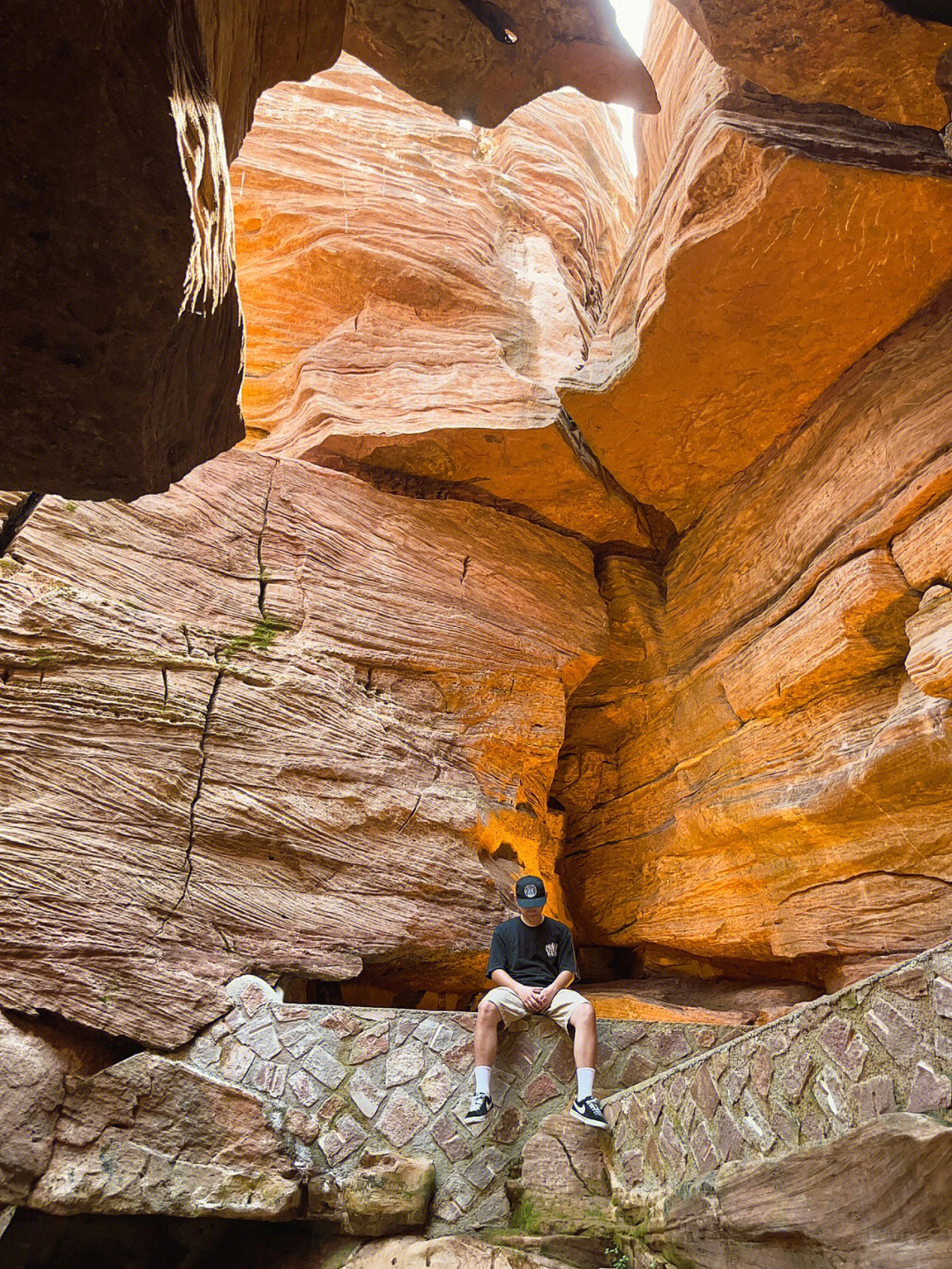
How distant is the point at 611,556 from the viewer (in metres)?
11.1

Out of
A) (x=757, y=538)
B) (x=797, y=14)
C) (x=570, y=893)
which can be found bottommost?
(x=570, y=893)

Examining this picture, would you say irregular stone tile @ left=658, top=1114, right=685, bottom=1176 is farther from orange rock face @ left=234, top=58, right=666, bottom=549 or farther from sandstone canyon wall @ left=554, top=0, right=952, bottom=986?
orange rock face @ left=234, top=58, right=666, bottom=549

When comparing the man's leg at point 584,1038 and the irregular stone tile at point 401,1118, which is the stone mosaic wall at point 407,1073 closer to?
the irregular stone tile at point 401,1118

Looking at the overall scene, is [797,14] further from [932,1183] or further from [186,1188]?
[186,1188]

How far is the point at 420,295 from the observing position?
1223 centimetres

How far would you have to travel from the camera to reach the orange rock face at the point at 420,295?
33.4 ft

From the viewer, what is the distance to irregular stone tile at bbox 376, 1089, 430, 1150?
18.9 ft

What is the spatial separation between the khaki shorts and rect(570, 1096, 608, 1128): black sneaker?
22.3 inches

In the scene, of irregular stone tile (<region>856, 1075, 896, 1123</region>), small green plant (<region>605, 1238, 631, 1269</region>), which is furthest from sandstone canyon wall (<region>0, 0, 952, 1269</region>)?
small green plant (<region>605, 1238, 631, 1269</region>)

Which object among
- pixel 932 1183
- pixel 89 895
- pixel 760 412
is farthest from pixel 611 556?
pixel 932 1183

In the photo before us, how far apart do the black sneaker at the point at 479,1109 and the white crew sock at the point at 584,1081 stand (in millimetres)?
592

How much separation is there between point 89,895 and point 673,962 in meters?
6.10

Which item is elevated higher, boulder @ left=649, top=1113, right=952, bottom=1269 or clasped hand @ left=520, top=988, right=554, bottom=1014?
clasped hand @ left=520, top=988, right=554, bottom=1014

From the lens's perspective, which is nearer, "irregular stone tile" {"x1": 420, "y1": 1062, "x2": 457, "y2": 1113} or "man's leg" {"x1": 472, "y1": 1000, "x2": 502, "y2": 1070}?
"man's leg" {"x1": 472, "y1": 1000, "x2": 502, "y2": 1070}
